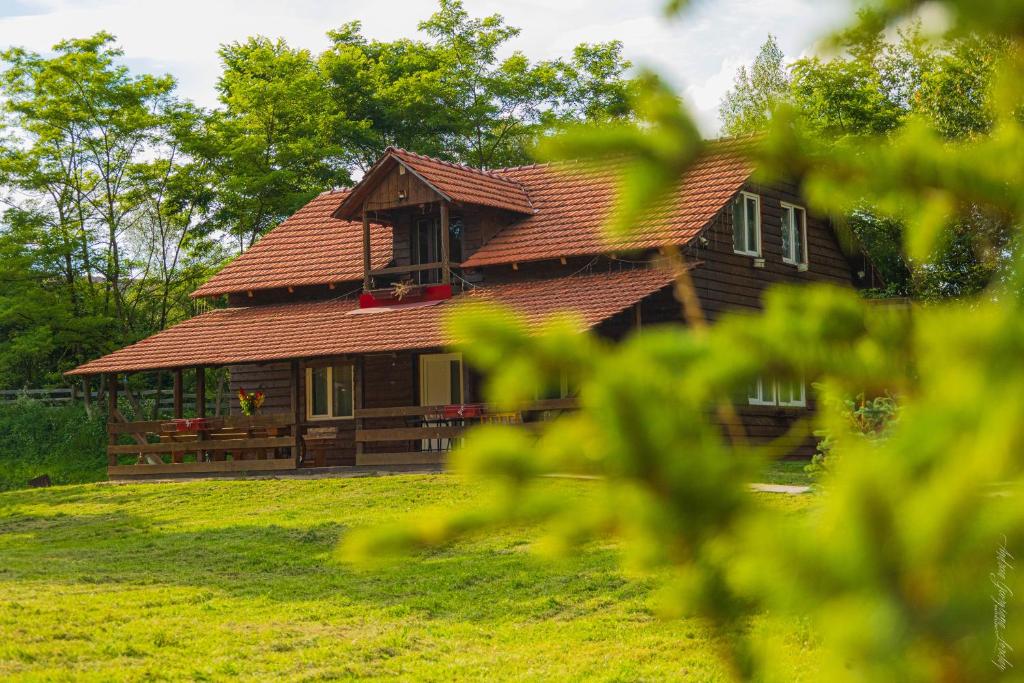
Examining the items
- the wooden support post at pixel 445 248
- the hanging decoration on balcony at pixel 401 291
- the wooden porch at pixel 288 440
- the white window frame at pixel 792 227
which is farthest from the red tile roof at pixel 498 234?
the wooden porch at pixel 288 440

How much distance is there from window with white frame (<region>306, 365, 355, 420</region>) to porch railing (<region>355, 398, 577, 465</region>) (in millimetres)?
1604

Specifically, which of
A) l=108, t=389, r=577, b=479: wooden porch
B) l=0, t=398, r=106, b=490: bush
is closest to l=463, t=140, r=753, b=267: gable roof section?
l=108, t=389, r=577, b=479: wooden porch

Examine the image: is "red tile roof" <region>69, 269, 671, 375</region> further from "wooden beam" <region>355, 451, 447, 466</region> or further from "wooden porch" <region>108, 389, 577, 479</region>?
"wooden beam" <region>355, 451, 447, 466</region>

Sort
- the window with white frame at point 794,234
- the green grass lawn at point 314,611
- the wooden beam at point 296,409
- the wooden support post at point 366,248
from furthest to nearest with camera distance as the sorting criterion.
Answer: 1. the window with white frame at point 794,234
2. the wooden support post at point 366,248
3. the wooden beam at point 296,409
4. the green grass lawn at point 314,611

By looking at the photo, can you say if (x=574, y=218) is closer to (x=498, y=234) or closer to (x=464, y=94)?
(x=498, y=234)

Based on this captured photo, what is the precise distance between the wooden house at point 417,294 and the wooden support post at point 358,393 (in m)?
0.06

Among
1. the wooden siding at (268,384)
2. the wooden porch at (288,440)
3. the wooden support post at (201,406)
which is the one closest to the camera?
the wooden porch at (288,440)

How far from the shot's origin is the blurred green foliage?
1.23m

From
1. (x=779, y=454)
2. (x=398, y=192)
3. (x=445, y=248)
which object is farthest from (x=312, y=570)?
(x=398, y=192)

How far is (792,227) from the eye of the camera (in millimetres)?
27422

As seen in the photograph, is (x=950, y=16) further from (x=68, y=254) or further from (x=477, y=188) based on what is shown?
(x=68, y=254)

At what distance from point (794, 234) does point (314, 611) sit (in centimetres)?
1832

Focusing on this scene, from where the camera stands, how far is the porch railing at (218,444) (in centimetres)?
2489

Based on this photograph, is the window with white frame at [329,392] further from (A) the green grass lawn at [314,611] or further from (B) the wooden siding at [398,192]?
(A) the green grass lawn at [314,611]
